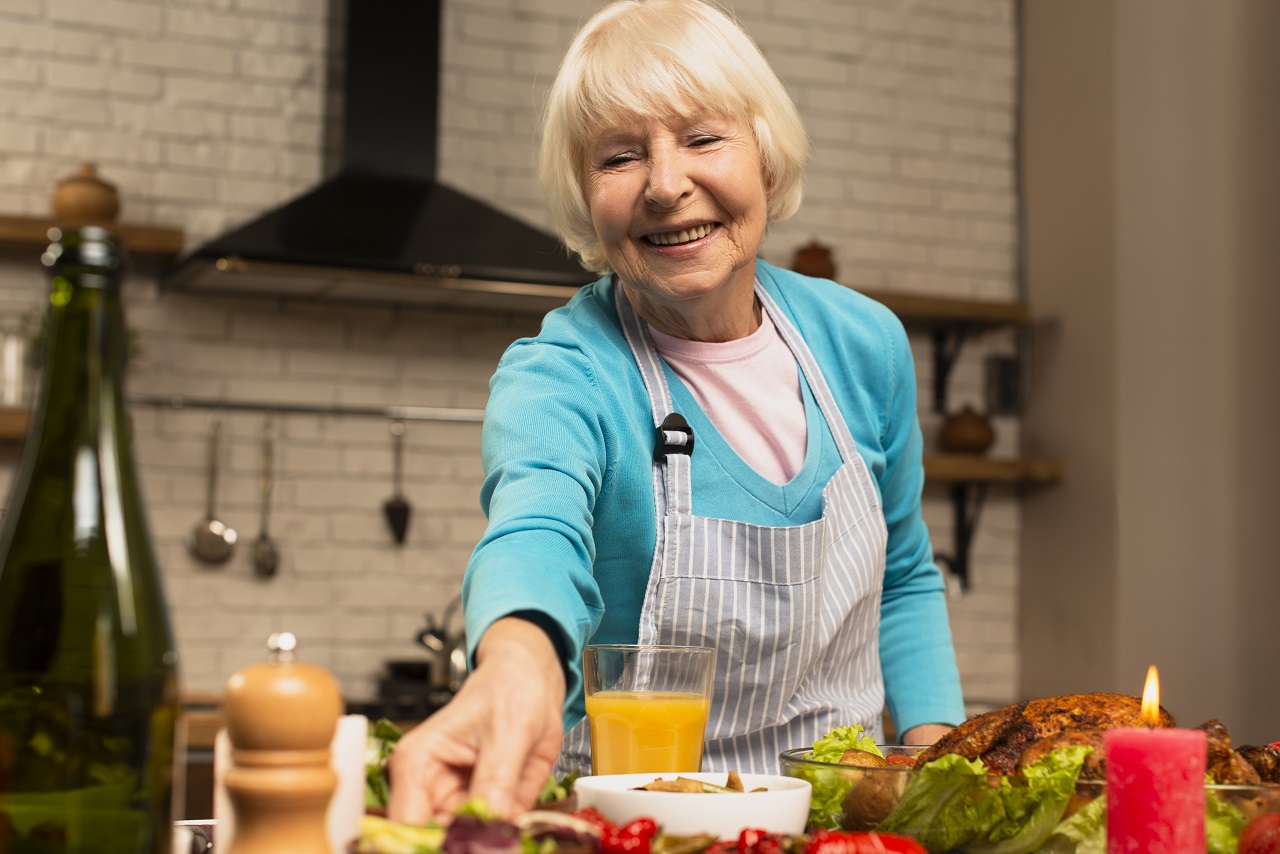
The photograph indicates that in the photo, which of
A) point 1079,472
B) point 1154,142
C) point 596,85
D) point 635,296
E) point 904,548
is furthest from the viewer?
point 1079,472

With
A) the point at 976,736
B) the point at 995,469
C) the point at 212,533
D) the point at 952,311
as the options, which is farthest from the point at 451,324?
the point at 976,736

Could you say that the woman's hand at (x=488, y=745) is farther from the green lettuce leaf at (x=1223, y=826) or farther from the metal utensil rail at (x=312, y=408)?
the metal utensil rail at (x=312, y=408)

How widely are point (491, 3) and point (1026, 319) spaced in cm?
192

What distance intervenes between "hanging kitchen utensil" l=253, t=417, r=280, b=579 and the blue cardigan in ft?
8.00

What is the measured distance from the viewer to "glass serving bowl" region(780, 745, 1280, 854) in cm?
85

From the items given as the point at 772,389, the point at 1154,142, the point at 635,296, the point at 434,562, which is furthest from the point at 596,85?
the point at 1154,142

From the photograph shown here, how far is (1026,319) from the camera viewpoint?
4.43 m

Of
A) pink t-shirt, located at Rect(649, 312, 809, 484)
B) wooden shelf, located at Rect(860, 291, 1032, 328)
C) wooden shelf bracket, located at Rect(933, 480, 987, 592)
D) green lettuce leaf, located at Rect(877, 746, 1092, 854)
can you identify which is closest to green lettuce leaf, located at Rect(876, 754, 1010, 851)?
green lettuce leaf, located at Rect(877, 746, 1092, 854)

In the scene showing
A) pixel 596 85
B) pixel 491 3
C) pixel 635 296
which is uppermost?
pixel 491 3

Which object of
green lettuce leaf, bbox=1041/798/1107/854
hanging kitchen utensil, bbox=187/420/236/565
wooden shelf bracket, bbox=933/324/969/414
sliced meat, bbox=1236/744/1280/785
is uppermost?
wooden shelf bracket, bbox=933/324/969/414

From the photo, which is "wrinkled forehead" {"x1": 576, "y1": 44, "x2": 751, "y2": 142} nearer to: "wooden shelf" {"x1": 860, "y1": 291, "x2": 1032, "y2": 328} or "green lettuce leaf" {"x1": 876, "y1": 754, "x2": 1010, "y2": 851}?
"green lettuce leaf" {"x1": 876, "y1": 754, "x2": 1010, "y2": 851}

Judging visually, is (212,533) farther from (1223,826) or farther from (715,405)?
(1223,826)

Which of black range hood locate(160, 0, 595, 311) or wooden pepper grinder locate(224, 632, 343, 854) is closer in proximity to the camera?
wooden pepper grinder locate(224, 632, 343, 854)

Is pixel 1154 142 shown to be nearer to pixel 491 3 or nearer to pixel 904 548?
pixel 491 3
